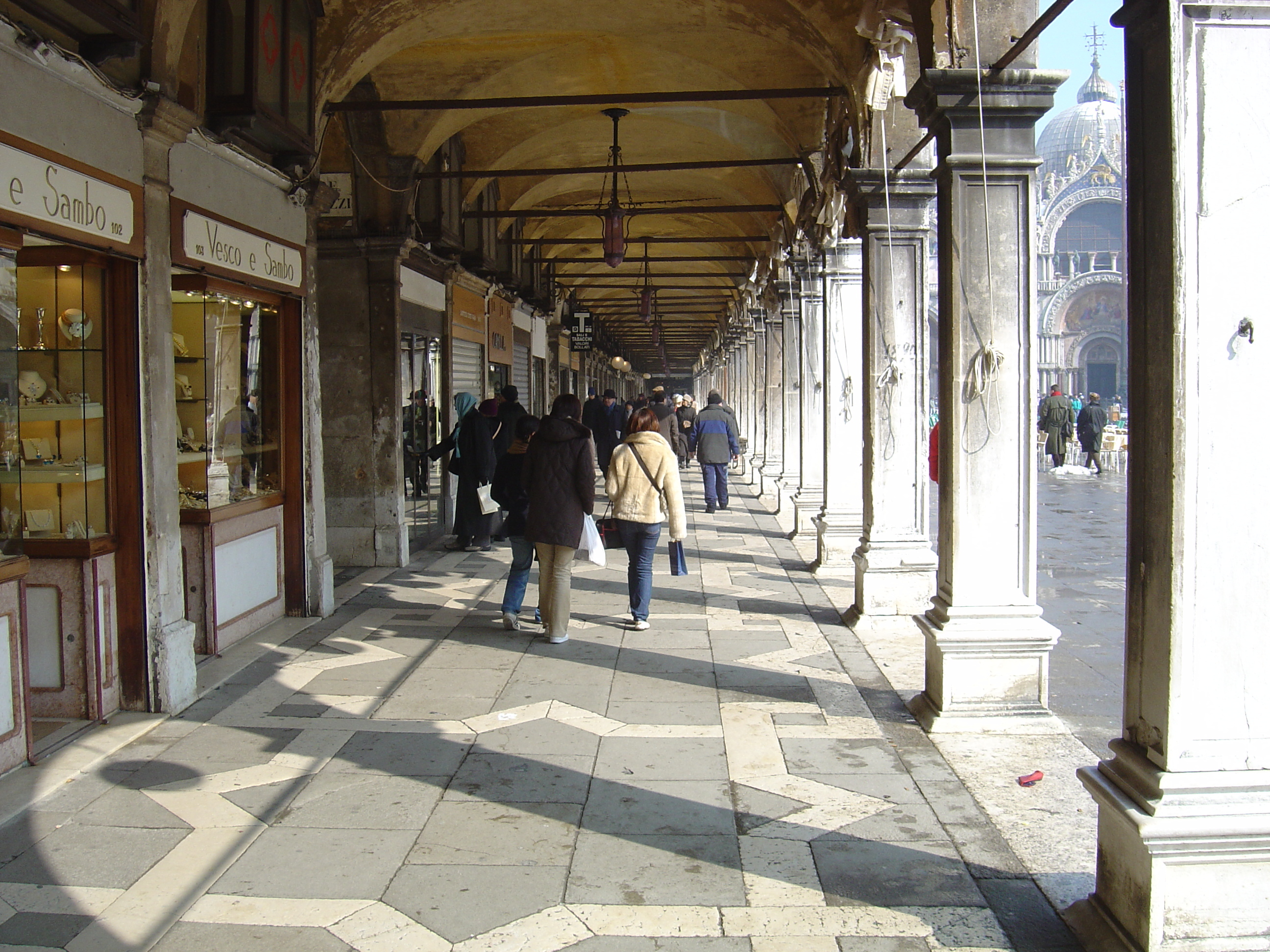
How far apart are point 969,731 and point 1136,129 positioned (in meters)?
2.99

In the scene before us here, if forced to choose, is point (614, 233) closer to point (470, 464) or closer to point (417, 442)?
point (470, 464)

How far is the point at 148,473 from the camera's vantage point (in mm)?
5277

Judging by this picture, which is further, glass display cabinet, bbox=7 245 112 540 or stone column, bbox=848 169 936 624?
stone column, bbox=848 169 936 624

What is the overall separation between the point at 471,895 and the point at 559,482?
3.53 metres

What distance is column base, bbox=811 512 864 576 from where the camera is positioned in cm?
970

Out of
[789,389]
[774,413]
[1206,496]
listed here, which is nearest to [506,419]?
[789,389]

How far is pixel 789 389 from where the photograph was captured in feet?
50.8

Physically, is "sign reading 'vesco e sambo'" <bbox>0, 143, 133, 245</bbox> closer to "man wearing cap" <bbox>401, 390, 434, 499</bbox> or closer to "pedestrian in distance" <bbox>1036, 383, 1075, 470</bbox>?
"man wearing cap" <bbox>401, 390, 434, 499</bbox>

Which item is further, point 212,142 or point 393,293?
point 393,293

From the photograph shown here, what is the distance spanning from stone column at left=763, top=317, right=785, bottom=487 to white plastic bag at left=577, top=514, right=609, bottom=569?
9.86 m

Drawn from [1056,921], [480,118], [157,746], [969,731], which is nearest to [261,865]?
[157,746]

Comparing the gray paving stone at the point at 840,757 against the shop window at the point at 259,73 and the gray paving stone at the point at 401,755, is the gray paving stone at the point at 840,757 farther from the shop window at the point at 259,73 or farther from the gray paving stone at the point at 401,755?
the shop window at the point at 259,73

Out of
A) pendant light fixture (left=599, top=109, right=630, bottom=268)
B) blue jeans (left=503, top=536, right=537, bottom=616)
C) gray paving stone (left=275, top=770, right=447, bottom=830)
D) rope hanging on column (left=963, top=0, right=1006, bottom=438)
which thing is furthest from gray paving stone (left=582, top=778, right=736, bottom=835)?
pendant light fixture (left=599, top=109, right=630, bottom=268)

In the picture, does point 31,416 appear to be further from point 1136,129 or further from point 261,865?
point 1136,129
